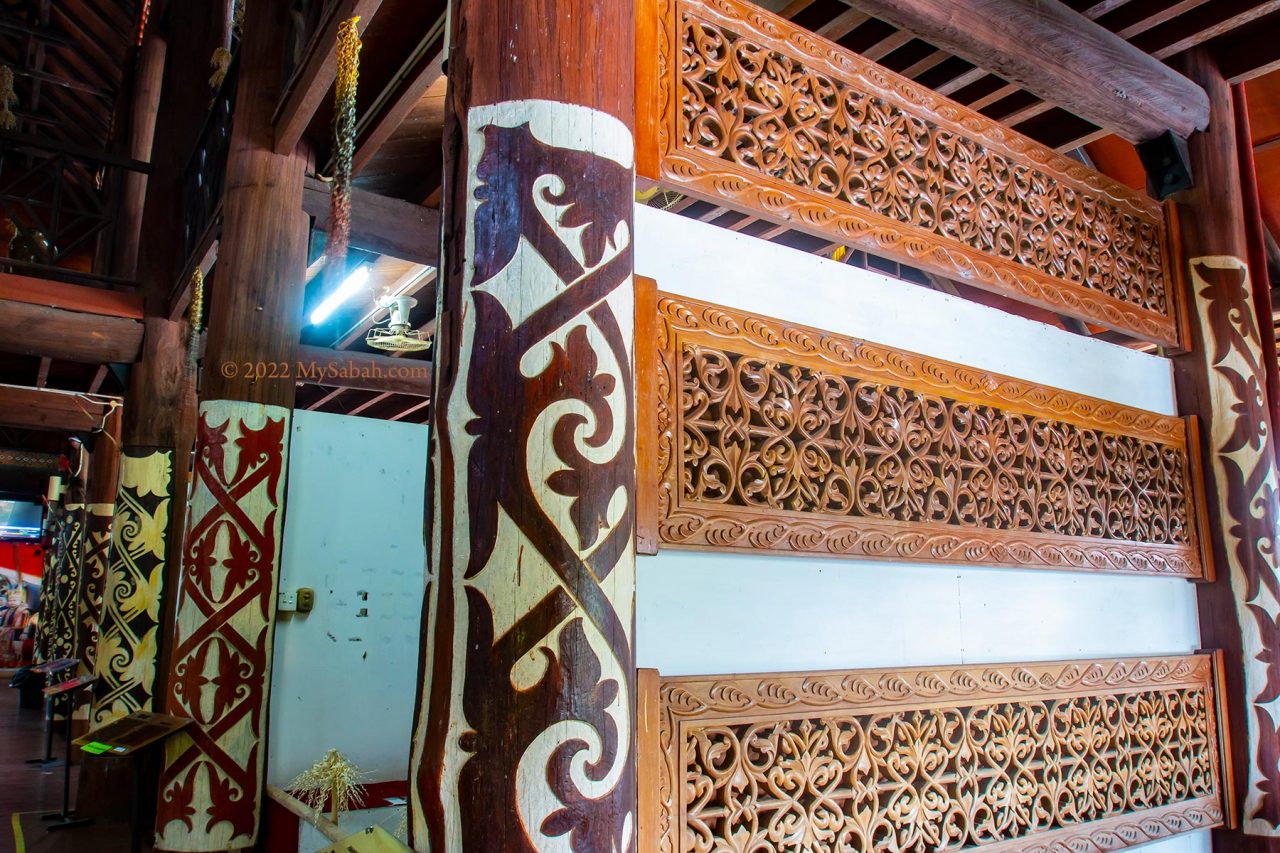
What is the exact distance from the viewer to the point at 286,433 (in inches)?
144

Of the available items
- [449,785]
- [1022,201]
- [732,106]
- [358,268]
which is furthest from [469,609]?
[358,268]

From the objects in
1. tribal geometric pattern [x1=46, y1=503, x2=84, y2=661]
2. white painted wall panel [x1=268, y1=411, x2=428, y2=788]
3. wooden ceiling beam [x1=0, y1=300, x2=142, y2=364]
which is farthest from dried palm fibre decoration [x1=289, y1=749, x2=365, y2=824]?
tribal geometric pattern [x1=46, y1=503, x2=84, y2=661]

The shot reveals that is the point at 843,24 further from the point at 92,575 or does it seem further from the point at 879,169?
the point at 92,575

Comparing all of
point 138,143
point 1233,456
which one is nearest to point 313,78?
point 1233,456

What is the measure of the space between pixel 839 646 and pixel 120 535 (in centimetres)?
510

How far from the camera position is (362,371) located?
5.80m

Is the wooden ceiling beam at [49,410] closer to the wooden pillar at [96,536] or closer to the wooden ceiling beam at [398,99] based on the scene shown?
the wooden pillar at [96,536]

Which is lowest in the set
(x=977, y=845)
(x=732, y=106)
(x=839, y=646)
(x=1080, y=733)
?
(x=977, y=845)

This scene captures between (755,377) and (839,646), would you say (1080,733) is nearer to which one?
(839,646)

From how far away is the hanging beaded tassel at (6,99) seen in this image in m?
7.33

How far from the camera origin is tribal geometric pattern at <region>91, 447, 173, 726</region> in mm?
5316

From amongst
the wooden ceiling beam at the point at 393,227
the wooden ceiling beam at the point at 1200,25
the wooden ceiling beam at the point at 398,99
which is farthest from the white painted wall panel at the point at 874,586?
the wooden ceiling beam at the point at 393,227

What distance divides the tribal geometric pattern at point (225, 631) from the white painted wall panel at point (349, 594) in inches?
7.2

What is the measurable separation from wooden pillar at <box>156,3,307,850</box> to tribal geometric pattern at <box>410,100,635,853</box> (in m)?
2.32
